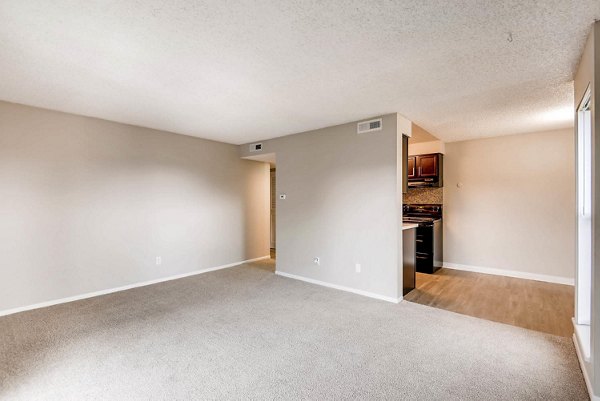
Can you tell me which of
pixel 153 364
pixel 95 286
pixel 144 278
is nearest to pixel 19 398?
pixel 153 364

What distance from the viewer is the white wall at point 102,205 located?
3486 millimetres

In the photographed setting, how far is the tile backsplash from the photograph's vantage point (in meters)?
5.91

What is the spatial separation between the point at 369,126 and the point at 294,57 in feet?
6.52

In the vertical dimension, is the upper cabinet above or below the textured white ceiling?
below

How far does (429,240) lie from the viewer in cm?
527

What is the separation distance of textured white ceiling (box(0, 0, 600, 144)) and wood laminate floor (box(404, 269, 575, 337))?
2.51 metres

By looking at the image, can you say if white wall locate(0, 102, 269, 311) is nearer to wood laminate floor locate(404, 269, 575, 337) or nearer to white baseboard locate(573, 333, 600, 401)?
wood laminate floor locate(404, 269, 575, 337)

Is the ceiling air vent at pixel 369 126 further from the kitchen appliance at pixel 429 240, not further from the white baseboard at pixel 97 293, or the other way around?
the white baseboard at pixel 97 293

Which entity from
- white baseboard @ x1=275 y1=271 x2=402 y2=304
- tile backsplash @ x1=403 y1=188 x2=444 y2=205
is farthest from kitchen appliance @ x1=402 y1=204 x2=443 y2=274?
white baseboard @ x1=275 y1=271 x2=402 y2=304

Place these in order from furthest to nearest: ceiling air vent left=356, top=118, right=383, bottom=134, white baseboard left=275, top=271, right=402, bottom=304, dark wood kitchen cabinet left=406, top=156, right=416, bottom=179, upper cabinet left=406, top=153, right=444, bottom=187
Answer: dark wood kitchen cabinet left=406, top=156, right=416, bottom=179 < upper cabinet left=406, top=153, right=444, bottom=187 < ceiling air vent left=356, top=118, right=383, bottom=134 < white baseboard left=275, top=271, right=402, bottom=304

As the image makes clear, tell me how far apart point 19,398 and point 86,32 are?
2.53 metres

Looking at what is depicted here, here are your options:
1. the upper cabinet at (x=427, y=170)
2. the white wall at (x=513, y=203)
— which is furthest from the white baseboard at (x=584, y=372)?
the upper cabinet at (x=427, y=170)

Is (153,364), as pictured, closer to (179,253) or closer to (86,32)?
(86,32)

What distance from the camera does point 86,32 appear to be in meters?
2.00
